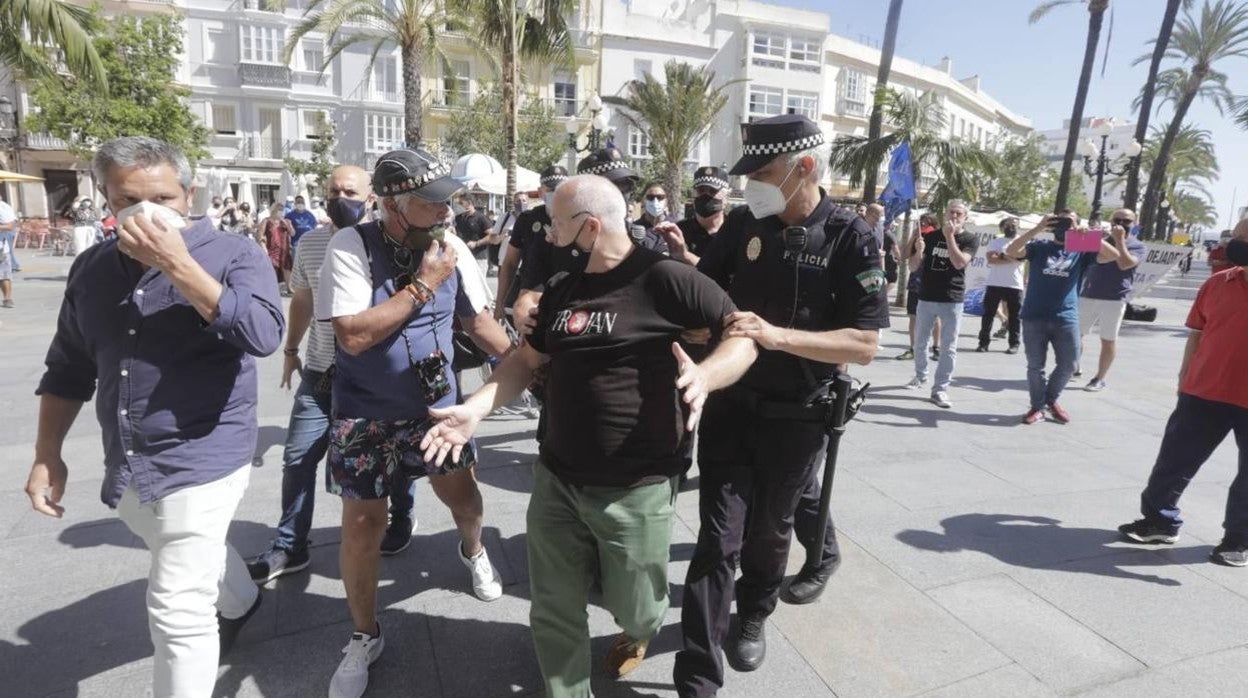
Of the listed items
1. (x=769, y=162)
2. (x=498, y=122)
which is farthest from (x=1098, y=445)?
(x=498, y=122)

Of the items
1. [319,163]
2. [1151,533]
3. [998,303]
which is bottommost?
[1151,533]

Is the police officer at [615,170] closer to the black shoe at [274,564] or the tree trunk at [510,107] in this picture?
the black shoe at [274,564]

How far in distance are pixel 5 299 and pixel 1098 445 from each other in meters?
14.4

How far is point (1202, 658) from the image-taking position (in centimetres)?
282

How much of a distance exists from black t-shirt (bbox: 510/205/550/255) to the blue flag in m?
7.89

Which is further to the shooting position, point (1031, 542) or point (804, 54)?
point (804, 54)

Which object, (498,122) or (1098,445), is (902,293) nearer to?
(1098,445)

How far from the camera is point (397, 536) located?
3.50m

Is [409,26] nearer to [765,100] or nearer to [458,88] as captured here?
[458,88]

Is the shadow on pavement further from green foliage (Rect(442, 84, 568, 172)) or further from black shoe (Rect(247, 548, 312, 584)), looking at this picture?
green foliage (Rect(442, 84, 568, 172))

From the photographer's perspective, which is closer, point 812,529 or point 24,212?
point 812,529

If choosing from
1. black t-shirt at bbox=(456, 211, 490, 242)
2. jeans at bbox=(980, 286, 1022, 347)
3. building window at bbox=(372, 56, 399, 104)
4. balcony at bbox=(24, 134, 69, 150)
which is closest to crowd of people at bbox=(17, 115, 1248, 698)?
black t-shirt at bbox=(456, 211, 490, 242)

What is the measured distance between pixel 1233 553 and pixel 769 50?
4112 cm

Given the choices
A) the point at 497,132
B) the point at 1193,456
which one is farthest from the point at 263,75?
the point at 1193,456
